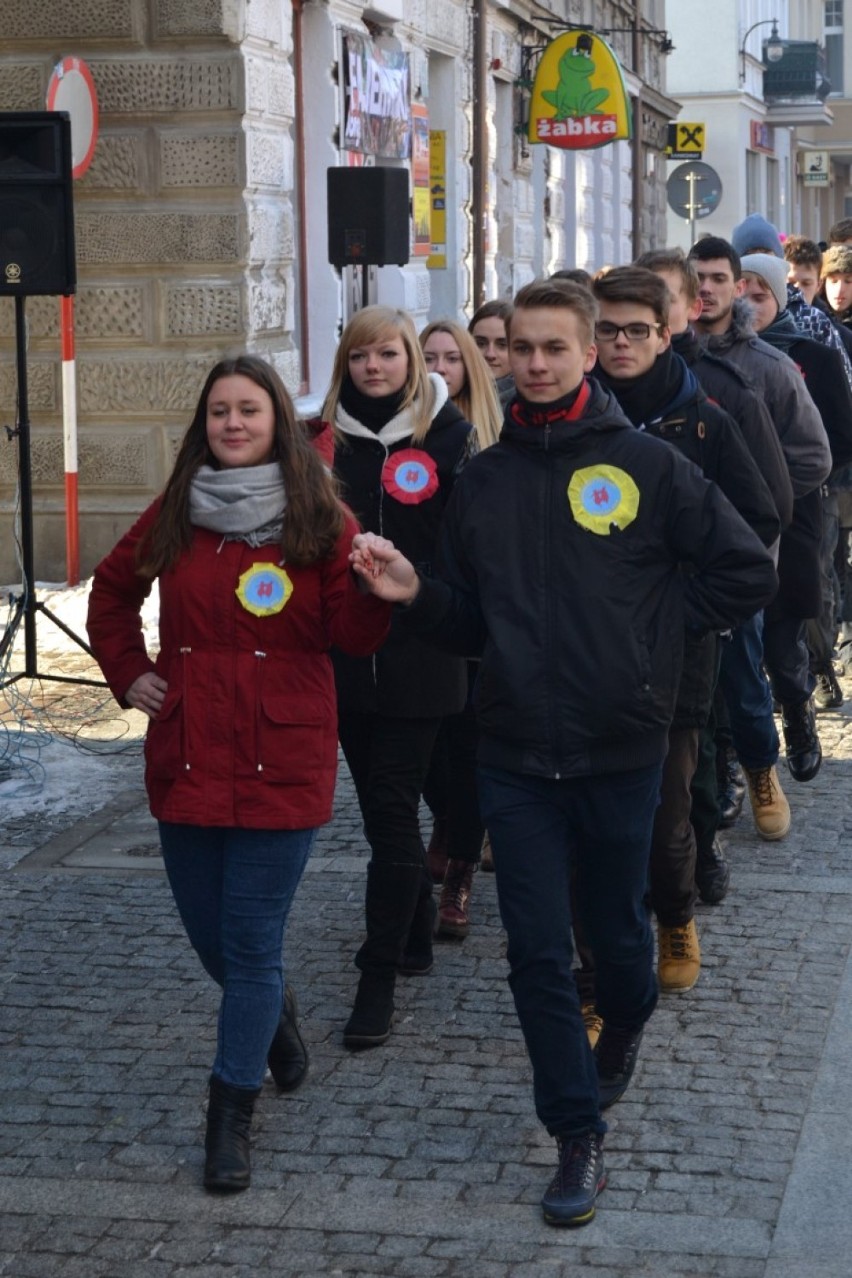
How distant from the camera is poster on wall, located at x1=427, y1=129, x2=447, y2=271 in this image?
2027cm

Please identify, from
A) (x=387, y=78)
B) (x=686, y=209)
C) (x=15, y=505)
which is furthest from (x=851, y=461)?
(x=686, y=209)

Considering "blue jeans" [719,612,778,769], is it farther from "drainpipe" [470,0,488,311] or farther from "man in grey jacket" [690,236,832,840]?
"drainpipe" [470,0,488,311]

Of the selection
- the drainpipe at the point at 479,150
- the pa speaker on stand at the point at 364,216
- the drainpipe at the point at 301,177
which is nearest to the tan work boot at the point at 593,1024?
the pa speaker on stand at the point at 364,216

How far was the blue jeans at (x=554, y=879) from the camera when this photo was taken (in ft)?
14.3

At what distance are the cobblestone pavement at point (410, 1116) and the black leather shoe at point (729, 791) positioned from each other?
2.19ft

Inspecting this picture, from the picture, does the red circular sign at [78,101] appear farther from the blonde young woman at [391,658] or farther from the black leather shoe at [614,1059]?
the black leather shoe at [614,1059]

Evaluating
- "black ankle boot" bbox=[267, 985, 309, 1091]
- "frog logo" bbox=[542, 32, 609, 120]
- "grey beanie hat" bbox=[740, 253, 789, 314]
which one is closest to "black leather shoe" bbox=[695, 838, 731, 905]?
"black ankle boot" bbox=[267, 985, 309, 1091]

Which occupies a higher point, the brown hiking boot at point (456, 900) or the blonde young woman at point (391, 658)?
the blonde young woman at point (391, 658)

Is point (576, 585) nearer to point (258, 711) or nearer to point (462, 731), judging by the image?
point (258, 711)

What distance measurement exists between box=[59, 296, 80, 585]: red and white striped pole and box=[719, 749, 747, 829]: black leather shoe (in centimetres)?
601

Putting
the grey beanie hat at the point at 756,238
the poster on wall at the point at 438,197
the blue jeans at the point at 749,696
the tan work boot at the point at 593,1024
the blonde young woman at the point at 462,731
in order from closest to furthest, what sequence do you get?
the tan work boot at the point at 593,1024 < the blonde young woman at the point at 462,731 < the blue jeans at the point at 749,696 < the grey beanie hat at the point at 756,238 < the poster on wall at the point at 438,197

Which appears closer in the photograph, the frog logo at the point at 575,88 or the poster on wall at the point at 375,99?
the poster on wall at the point at 375,99

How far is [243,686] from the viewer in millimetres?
4531

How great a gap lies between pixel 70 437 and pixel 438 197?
8.23 meters
